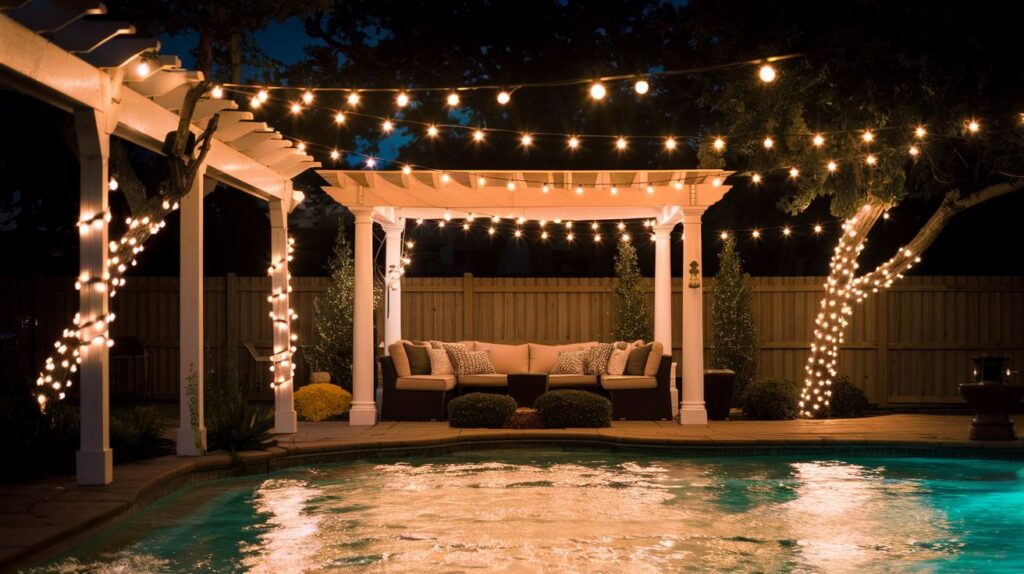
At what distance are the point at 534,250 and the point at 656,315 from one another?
626cm

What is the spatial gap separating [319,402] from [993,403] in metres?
7.03

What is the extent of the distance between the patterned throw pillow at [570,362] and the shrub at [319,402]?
8.21 ft

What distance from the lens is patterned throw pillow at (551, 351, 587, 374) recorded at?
537 inches

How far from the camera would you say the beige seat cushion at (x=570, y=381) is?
43.2 feet

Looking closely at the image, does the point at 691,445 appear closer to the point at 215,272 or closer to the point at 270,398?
the point at 270,398

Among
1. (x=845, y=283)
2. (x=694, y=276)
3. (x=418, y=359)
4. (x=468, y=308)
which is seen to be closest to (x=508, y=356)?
(x=418, y=359)

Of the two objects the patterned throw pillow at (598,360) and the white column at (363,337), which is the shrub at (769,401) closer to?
the patterned throw pillow at (598,360)

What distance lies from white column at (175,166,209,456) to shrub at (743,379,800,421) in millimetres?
6543

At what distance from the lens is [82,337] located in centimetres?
738

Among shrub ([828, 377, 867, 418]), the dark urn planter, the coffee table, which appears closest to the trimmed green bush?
the coffee table

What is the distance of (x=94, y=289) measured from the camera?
739 centimetres

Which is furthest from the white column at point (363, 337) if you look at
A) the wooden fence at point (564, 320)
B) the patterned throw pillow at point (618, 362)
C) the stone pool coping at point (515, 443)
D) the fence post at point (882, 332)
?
the fence post at point (882, 332)

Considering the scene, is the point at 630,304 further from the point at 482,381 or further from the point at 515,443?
the point at 515,443

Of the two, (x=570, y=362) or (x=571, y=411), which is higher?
(x=570, y=362)
